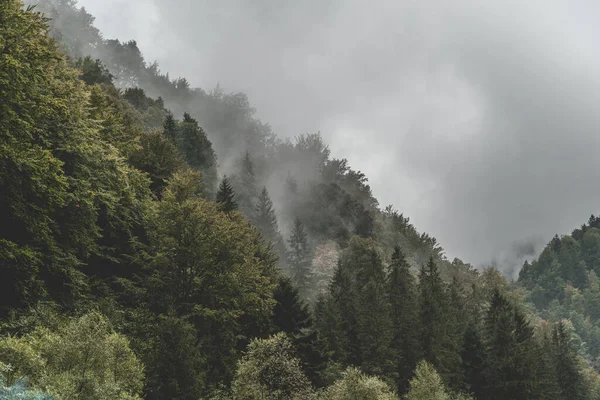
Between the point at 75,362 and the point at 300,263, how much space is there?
3091 inches

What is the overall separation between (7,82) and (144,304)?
19.8 m

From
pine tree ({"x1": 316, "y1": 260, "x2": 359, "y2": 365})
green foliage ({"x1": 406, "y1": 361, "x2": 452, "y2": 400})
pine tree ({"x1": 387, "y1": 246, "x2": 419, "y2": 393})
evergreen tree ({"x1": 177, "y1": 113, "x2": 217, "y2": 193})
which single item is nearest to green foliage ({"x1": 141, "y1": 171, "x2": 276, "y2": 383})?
pine tree ({"x1": 316, "y1": 260, "x2": 359, "y2": 365})

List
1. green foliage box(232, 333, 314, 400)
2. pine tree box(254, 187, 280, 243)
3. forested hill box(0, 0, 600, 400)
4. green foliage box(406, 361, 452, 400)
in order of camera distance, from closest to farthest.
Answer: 1. forested hill box(0, 0, 600, 400)
2. green foliage box(232, 333, 314, 400)
3. green foliage box(406, 361, 452, 400)
4. pine tree box(254, 187, 280, 243)

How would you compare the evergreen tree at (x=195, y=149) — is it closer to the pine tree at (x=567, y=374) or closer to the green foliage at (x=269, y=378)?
the green foliage at (x=269, y=378)

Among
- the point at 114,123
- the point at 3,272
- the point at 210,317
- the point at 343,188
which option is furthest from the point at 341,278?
the point at 343,188

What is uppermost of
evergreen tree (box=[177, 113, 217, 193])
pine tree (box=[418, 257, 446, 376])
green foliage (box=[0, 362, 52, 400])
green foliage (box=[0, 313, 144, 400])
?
evergreen tree (box=[177, 113, 217, 193])

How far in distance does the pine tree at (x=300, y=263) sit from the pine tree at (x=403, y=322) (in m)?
25.0

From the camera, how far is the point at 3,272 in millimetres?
22062

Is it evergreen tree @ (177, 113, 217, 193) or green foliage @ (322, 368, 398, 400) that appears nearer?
green foliage @ (322, 368, 398, 400)

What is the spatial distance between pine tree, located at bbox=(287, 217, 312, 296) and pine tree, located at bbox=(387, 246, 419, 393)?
82.1 feet

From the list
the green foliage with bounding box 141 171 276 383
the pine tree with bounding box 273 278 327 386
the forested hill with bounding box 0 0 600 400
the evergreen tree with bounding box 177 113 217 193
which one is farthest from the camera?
the evergreen tree with bounding box 177 113 217 193

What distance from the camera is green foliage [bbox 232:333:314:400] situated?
86.3ft

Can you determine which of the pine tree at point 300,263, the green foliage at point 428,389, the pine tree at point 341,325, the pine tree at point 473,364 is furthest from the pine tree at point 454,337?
the pine tree at point 300,263

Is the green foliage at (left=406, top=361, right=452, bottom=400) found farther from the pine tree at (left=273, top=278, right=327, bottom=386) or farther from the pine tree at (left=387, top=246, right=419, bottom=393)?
the pine tree at (left=273, top=278, right=327, bottom=386)
